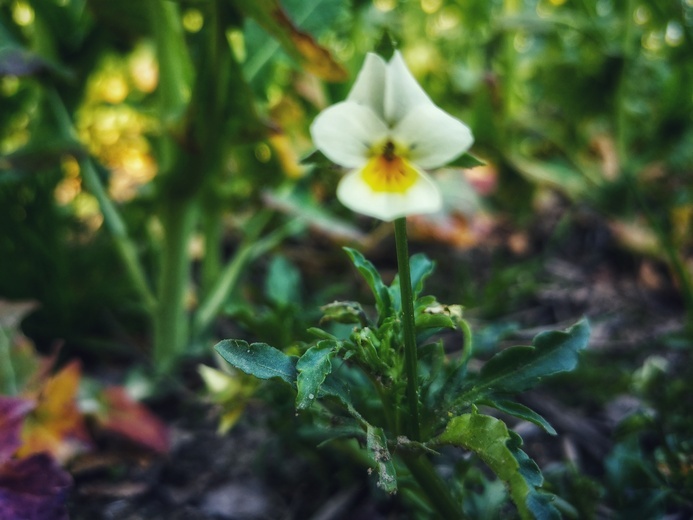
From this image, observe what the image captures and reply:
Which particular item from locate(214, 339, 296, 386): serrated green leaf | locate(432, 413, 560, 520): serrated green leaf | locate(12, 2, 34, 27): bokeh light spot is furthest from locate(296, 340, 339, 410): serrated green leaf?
locate(12, 2, 34, 27): bokeh light spot

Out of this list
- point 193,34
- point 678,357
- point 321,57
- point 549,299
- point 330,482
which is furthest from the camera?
point 549,299

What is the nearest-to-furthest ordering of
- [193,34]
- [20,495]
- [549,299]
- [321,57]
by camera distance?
1. [20,495]
2. [321,57]
3. [193,34]
4. [549,299]

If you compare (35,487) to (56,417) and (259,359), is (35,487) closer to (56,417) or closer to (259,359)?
(56,417)

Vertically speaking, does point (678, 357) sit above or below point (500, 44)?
below

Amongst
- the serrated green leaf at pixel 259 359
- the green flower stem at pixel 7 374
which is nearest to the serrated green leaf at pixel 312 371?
the serrated green leaf at pixel 259 359

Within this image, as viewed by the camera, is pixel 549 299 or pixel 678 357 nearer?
pixel 678 357

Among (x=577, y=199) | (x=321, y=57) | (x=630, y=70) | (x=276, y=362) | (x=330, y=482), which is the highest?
(x=630, y=70)

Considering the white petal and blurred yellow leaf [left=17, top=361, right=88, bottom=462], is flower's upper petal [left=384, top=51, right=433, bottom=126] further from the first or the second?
blurred yellow leaf [left=17, top=361, right=88, bottom=462]

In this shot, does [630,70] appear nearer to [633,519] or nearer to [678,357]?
[678,357]

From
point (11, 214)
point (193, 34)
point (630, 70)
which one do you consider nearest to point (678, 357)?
point (630, 70)
